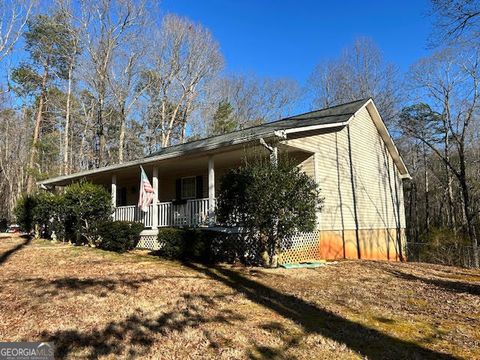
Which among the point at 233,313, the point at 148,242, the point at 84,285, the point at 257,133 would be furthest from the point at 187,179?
the point at 233,313

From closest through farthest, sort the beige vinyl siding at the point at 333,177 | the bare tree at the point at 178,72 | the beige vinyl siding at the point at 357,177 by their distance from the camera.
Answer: the beige vinyl siding at the point at 333,177, the beige vinyl siding at the point at 357,177, the bare tree at the point at 178,72

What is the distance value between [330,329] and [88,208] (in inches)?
401

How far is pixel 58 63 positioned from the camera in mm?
31984

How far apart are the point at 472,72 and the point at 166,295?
22621 mm

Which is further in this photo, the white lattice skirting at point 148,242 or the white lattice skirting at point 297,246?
the white lattice skirting at point 148,242

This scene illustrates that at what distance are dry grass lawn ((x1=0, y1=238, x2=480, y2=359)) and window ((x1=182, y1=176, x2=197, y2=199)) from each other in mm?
6816

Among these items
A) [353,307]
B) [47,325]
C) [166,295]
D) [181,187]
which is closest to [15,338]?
[47,325]

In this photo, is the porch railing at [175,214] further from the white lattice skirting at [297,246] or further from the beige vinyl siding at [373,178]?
the beige vinyl siding at [373,178]

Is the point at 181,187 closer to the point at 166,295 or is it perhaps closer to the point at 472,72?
the point at 166,295

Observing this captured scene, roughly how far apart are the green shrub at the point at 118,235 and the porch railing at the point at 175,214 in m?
1.28

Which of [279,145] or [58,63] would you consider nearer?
[279,145]

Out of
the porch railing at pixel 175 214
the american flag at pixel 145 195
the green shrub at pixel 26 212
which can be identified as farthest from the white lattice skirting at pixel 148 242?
the green shrub at pixel 26 212

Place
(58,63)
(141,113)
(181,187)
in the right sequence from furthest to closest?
1. (141,113)
2. (58,63)
3. (181,187)

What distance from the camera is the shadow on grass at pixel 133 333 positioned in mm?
4219
